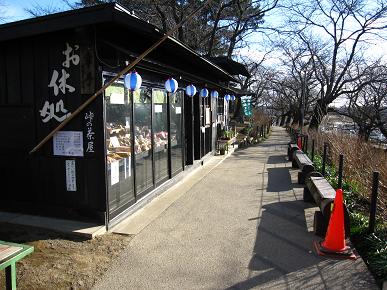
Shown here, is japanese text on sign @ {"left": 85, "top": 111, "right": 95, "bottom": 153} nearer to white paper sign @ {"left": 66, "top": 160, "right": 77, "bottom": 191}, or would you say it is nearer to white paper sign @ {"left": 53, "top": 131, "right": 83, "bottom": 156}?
white paper sign @ {"left": 53, "top": 131, "right": 83, "bottom": 156}

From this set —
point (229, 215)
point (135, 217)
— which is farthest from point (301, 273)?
point (135, 217)

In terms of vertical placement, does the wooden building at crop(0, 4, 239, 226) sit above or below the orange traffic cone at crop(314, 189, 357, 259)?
above

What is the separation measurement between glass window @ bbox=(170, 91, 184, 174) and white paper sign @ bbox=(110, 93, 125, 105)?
2753mm

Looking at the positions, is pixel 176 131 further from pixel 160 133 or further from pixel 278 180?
pixel 278 180

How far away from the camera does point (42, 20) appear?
209 inches

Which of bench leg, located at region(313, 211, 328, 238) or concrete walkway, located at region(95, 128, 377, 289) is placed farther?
bench leg, located at region(313, 211, 328, 238)

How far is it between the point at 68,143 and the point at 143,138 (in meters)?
1.78

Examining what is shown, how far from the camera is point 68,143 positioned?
5.82 metres

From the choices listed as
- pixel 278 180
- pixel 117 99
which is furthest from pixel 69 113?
pixel 278 180

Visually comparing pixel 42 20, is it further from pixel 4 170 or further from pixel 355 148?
pixel 355 148

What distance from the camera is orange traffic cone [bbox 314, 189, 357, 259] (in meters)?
Result: 5.00

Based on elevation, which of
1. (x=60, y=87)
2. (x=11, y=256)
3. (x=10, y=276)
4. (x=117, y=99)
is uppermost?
(x=60, y=87)

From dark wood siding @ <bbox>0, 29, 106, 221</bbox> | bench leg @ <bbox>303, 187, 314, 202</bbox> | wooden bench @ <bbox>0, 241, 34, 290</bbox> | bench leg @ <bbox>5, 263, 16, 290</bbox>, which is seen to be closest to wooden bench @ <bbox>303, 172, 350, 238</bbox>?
bench leg @ <bbox>303, 187, 314, 202</bbox>

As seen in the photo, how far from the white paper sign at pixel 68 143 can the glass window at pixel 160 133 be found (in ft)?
7.46
